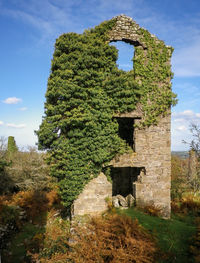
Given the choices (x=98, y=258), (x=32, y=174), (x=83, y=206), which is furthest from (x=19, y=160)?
(x=98, y=258)

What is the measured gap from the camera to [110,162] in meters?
8.73

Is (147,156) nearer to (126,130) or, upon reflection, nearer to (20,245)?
(126,130)

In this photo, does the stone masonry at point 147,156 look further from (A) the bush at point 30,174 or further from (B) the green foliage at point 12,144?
(B) the green foliage at point 12,144

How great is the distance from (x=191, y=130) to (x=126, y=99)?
7.64 metres

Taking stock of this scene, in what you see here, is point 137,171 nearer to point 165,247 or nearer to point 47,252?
point 165,247

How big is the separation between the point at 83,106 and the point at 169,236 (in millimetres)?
5849

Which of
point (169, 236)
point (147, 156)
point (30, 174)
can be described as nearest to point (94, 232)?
point (169, 236)

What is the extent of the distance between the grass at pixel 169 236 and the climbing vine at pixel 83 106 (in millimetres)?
2746

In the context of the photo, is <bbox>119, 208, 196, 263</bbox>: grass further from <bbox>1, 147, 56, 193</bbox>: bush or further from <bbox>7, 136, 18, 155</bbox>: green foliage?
<bbox>7, 136, 18, 155</bbox>: green foliage

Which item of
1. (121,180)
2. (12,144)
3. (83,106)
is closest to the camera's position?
(83,106)

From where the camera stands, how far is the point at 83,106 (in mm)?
8133

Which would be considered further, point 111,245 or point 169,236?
point 169,236

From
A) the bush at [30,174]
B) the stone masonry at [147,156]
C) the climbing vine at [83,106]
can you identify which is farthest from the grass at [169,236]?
the bush at [30,174]

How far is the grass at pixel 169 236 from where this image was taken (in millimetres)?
5547
